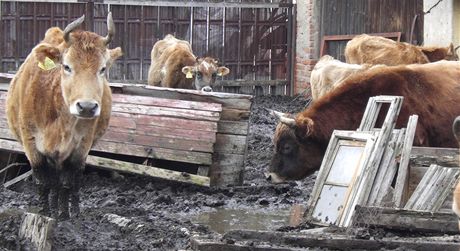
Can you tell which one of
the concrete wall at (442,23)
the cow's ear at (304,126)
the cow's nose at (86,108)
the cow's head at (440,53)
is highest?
the concrete wall at (442,23)

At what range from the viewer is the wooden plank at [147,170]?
10.6m

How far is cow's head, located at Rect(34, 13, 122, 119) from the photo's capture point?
8227 mm

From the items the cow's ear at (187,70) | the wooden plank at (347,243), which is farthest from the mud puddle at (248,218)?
the cow's ear at (187,70)

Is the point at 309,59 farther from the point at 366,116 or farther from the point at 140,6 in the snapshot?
the point at 366,116

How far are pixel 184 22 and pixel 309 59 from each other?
2.95 m

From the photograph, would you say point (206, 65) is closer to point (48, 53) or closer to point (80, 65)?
point (48, 53)

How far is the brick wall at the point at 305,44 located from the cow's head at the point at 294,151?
11699 millimetres

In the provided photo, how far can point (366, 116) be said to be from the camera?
9.11 meters

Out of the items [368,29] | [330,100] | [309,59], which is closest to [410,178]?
[330,100]

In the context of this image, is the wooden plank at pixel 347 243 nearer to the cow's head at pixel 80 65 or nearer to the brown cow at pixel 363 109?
the cow's head at pixel 80 65

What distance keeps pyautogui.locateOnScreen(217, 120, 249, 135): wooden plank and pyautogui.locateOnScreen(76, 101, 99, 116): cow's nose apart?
2837mm

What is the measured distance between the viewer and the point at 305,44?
2220 cm

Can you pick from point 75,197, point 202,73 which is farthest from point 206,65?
point 75,197

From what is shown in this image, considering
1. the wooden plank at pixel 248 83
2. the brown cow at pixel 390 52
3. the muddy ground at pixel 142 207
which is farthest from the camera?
the wooden plank at pixel 248 83
